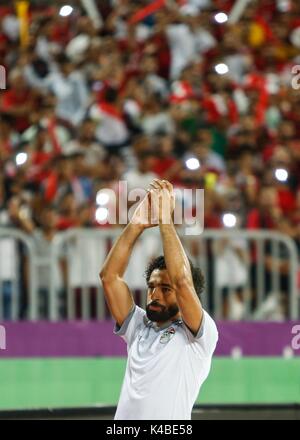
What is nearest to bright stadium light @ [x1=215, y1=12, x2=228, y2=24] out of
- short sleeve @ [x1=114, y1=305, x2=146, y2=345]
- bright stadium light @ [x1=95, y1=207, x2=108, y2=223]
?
bright stadium light @ [x1=95, y1=207, x2=108, y2=223]

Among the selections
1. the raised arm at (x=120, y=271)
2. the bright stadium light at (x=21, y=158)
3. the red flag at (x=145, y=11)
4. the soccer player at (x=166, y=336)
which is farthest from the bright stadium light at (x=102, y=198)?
the soccer player at (x=166, y=336)

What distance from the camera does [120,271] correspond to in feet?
21.2

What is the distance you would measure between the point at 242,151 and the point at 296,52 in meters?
1.99

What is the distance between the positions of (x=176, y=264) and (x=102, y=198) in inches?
287

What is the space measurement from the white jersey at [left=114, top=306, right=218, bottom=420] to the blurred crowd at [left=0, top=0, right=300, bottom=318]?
22.2 feet

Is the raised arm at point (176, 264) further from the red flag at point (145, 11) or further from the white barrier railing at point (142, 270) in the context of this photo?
the red flag at point (145, 11)

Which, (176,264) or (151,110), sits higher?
(151,110)

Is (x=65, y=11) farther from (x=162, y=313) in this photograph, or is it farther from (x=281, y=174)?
(x=162, y=313)

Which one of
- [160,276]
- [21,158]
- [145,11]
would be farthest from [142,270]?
[160,276]

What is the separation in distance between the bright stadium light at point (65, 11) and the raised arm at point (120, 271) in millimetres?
9211

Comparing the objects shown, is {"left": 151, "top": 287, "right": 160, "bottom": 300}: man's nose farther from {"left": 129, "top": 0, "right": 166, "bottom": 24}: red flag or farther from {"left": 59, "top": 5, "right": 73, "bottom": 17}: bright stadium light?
{"left": 129, "top": 0, "right": 166, "bottom": 24}: red flag

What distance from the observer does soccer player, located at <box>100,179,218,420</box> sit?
6.06 meters

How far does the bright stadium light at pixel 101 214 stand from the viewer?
13031 mm
